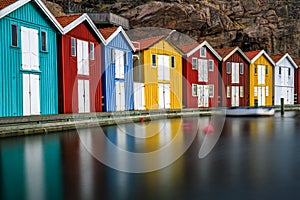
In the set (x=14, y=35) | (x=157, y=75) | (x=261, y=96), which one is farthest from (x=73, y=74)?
(x=261, y=96)

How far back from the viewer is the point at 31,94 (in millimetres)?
22656

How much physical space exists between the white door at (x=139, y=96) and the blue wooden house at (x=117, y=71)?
61 cm

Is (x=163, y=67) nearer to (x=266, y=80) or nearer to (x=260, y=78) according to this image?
(x=260, y=78)

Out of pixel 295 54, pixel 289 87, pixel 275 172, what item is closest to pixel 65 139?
pixel 275 172

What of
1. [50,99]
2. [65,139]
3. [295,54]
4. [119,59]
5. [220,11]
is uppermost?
[220,11]

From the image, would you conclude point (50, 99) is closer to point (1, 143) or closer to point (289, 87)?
point (1, 143)

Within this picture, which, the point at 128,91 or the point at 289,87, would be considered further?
the point at 289,87

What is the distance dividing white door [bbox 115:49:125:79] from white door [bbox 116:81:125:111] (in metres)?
0.70

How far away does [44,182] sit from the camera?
29.8ft

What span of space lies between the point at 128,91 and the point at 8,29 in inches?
531

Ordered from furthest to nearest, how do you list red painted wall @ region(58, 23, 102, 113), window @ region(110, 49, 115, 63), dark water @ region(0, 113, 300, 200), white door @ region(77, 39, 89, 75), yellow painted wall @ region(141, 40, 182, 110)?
yellow painted wall @ region(141, 40, 182, 110) < window @ region(110, 49, 115, 63) < white door @ region(77, 39, 89, 75) < red painted wall @ region(58, 23, 102, 113) < dark water @ region(0, 113, 300, 200)

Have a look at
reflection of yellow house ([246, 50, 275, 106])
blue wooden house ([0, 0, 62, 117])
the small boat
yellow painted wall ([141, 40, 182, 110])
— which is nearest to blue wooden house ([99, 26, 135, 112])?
yellow painted wall ([141, 40, 182, 110])

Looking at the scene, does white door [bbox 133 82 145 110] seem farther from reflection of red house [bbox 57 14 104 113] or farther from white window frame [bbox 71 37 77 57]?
white window frame [bbox 71 37 77 57]

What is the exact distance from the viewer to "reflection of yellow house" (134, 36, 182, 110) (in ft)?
115
